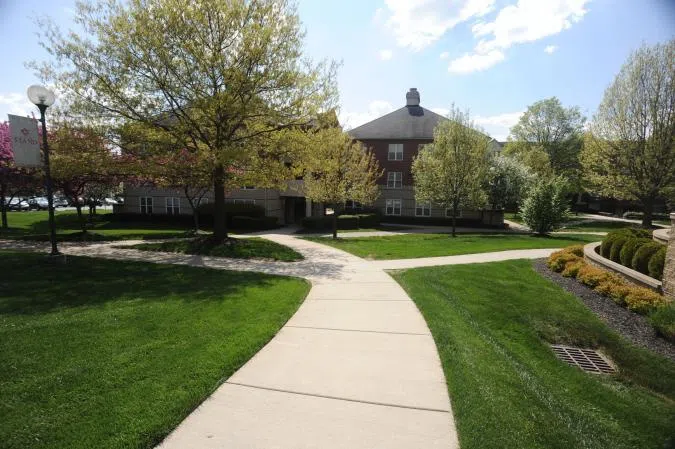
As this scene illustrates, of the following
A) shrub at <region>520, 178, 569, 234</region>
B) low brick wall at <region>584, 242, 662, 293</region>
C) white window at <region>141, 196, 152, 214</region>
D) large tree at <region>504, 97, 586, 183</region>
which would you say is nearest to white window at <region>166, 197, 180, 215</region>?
white window at <region>141, 196, 152, 214</region>

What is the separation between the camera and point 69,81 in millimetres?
13117

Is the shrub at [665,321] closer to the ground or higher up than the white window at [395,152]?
closer to the ground

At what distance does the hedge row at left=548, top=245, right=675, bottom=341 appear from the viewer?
688cm

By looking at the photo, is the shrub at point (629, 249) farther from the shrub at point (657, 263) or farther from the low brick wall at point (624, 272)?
the shrub at point (657, 263)

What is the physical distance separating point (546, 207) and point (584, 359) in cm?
1876

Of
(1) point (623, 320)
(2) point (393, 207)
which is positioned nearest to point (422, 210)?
(2) point (393, 207)

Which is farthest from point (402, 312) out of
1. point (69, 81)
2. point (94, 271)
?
point (69, 81)

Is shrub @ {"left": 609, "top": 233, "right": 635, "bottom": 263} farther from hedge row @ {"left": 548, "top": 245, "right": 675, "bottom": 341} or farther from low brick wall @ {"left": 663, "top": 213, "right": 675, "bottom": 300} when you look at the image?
low brick wall @ {"left": 663, "top": 213, "right": 675, "bottom": 300}

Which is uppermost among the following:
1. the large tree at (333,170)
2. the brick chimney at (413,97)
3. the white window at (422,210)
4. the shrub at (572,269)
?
the brick chimney at (413,97)

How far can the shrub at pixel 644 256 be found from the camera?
366 inches

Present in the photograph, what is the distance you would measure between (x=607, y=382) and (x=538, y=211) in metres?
19.6

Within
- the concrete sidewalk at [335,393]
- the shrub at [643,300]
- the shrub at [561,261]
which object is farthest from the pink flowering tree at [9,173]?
the shrub at [643,300]

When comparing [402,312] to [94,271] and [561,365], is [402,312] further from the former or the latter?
[94,271]

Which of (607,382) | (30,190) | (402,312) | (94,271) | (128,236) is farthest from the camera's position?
(30,190)
